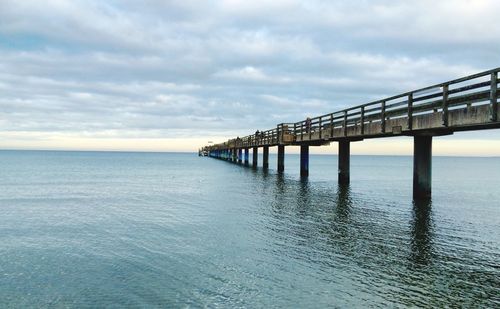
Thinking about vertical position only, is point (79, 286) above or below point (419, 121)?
below

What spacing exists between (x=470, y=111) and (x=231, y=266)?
30.4 ft

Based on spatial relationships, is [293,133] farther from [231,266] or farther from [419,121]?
[231,266]

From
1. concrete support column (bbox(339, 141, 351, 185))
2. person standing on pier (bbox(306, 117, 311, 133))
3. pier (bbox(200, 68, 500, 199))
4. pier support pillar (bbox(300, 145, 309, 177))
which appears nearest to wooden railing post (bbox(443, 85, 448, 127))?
pier (bbox(200, 68, 500, 199))

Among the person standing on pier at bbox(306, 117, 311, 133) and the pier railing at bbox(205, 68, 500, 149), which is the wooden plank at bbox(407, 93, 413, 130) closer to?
the pier railing at bbox(205, 68, 500, 149)

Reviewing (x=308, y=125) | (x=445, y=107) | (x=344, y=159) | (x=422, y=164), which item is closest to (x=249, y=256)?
(x=445, y=107)

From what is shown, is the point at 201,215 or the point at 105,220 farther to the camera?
the point at 201,215

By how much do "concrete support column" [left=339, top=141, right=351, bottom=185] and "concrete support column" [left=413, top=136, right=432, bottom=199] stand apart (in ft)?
32.0

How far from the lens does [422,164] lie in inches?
873

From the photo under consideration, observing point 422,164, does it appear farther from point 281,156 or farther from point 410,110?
point 281,156

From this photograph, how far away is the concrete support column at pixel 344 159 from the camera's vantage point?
108 ft

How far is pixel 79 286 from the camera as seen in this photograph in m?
9.27

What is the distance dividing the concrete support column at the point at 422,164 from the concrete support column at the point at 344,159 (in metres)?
9.74

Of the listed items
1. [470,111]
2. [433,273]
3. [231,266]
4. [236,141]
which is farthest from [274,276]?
[236,141]

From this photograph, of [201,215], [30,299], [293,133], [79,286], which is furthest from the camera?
[293,133]
